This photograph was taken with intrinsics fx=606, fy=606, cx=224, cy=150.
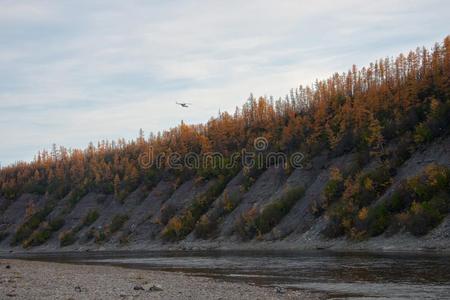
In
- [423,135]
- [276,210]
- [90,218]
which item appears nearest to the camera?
[423,135]

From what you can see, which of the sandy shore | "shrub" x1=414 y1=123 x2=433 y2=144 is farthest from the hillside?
the sandy shore

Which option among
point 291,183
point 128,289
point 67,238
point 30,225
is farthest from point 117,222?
point 128,289

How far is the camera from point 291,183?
86.3m

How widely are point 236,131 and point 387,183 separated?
6196cm

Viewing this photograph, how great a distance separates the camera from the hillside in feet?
205

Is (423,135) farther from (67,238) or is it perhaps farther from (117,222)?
(67,238)

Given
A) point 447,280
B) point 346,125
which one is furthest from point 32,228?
point 447,280

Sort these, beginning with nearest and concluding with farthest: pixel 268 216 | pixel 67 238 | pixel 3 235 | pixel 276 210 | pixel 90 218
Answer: pixel 268 216
pixel 276 210
pixel 67 238
pixel 90 218
pixel 3 235

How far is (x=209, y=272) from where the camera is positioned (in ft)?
143

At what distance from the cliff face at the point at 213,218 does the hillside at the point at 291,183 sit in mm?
245

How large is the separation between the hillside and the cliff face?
0.80 ft

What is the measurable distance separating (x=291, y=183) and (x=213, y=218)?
501 inches

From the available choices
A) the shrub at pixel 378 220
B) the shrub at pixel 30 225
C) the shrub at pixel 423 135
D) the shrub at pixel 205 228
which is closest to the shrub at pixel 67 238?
the shrub at pixel 30 225

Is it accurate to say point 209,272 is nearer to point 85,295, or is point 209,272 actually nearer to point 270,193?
point 85,295
